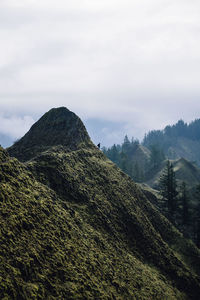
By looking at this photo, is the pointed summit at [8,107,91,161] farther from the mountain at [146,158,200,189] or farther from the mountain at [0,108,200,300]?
the mountain at [146,158,200,189]

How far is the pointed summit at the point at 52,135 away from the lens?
38.2 meters

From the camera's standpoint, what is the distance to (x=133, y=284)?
74.3 feet

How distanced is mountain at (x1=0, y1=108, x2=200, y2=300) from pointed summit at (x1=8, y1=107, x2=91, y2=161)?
0.19 metres

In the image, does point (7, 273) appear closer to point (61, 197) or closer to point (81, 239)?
point (81, 239)

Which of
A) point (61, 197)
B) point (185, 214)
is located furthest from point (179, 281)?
point (185, 214)

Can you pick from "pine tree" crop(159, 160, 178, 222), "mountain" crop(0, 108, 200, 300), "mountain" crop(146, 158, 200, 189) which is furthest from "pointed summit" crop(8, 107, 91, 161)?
"mountain" crop(146, 158, 200, 189)

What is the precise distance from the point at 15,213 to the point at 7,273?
4.67 metres

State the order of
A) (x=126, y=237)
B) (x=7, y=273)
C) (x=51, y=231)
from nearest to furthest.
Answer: (x=7, y=273), (x=51, y=231), (x=126, y=237)

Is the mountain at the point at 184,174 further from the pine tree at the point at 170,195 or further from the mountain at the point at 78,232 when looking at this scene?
the mountain at the point at 78,232

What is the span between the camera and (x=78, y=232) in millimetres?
22594

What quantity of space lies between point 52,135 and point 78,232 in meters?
21.4

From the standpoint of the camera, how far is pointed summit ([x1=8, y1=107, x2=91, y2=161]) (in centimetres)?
3819

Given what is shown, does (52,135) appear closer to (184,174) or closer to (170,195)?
(170,195)

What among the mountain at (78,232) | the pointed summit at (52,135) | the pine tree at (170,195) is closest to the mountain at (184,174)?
the pine tree at (170,195)
